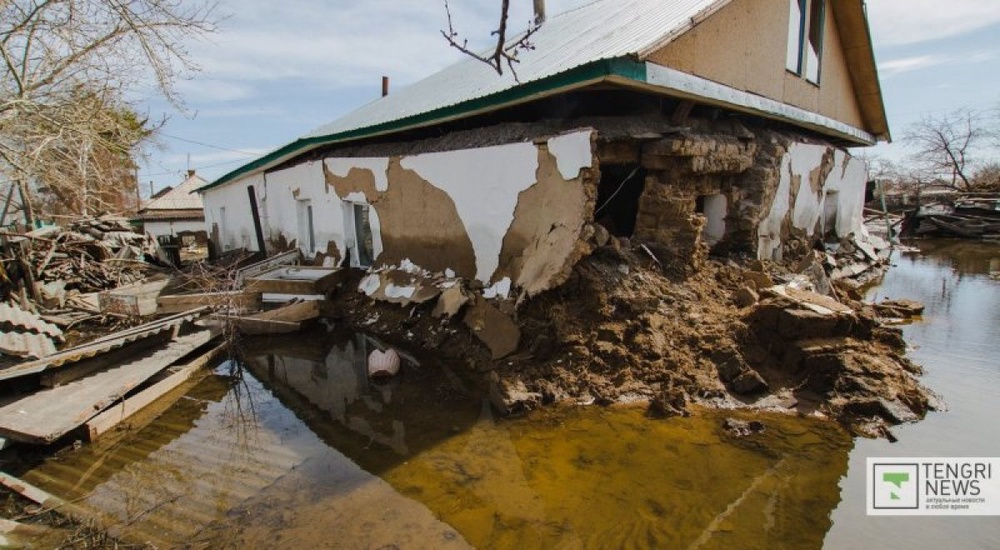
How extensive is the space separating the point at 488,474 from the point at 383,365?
248 centimetres

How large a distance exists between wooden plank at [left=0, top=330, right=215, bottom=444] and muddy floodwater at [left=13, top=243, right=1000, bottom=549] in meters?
0.32

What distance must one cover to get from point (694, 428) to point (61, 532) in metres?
4.72

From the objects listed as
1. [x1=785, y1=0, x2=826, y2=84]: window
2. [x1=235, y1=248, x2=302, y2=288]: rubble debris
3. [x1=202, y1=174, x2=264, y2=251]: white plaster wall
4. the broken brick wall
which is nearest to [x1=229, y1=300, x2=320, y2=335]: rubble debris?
[x1=235, y1=248, x2=302, y2=288]: rubble debris

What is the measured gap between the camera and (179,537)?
10.6 ft

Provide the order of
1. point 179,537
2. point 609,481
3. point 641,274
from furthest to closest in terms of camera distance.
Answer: point 641,274 < point 609,481 < point 179,537

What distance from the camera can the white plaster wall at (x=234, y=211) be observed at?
14594mm

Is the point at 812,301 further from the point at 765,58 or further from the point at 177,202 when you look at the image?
the point at 177,202

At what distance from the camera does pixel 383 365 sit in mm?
5867

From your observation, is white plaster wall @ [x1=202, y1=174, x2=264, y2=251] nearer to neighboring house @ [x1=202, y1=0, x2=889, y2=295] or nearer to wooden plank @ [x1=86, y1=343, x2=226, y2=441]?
neighboring house @ [x1=202, y1=0, x2=889, y2=295]

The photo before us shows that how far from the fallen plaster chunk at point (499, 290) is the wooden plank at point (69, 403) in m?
3.93

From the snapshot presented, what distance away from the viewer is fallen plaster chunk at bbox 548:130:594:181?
5363 mm

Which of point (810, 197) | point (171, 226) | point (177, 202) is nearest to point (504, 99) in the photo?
point (810, 197)

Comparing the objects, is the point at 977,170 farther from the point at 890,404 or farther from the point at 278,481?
the point at 278,481

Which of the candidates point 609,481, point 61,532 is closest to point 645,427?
point 609,481
